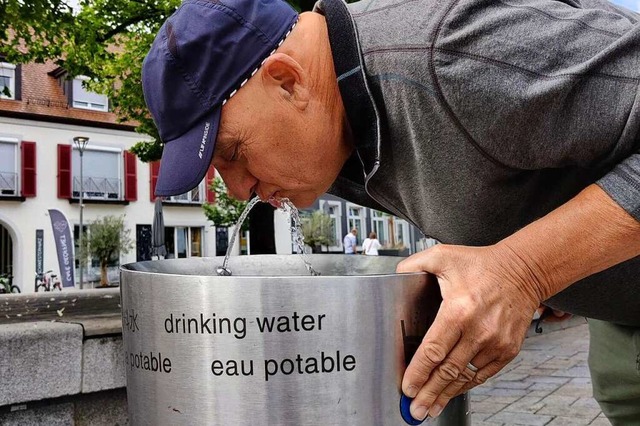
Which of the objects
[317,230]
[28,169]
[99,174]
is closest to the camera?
[28,169]

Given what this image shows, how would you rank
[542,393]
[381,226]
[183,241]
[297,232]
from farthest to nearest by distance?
[381,226], [183,241], [542,393], [297,232]

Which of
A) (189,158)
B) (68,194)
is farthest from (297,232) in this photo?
(68,194)

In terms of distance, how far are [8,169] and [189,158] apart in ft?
57.0

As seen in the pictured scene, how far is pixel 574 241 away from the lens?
28.8 inches

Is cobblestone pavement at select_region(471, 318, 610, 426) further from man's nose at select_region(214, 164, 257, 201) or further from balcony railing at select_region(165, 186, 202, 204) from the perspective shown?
balcony railing at select_region(165, 186, 202, 204)

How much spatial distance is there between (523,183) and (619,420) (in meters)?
0.89

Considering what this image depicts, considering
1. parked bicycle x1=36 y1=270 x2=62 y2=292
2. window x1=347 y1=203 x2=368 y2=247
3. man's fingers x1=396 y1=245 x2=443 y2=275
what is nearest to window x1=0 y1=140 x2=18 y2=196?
parked bicycle x1=36 y1=270 x2=62 y2=292

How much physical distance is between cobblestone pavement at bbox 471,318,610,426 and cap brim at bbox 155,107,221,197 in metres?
2.47

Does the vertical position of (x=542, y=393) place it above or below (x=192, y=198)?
below

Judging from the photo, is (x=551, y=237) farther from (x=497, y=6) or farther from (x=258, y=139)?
(x=258, y=139)

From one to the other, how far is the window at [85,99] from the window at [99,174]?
4.35 ft

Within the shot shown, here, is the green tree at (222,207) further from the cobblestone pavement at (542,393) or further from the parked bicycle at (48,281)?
the cobblestone pavement at (542,393)

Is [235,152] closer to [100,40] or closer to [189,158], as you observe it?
[189,158]

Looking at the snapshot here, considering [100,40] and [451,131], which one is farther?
[100,40]
